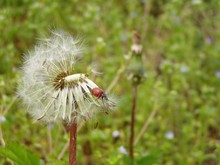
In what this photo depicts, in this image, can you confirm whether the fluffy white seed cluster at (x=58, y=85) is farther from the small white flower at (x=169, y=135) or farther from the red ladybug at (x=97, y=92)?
the small white flower at (x=169, y=135)

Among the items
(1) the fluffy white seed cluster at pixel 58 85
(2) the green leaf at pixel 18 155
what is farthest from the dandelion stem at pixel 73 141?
(2) the green leaf at pixel 18 155

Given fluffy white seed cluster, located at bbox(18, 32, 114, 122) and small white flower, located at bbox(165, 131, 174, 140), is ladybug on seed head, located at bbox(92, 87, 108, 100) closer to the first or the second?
fluffy white seed cluster, located at bbox(18, 32, 114, 122)

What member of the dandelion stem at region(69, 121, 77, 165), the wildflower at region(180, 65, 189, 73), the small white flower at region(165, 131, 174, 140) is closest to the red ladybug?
the dandelion stem at region(69, 121, 77, 165)

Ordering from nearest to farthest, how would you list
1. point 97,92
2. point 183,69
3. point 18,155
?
point 97,92
point 18,155
point 183,69

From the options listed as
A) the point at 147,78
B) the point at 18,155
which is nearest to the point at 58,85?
the point at 18,155

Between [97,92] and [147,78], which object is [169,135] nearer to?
[147,78]

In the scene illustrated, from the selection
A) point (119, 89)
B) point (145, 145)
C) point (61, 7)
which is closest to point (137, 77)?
point (145, 145)

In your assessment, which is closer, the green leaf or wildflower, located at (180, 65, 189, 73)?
the green leaf
